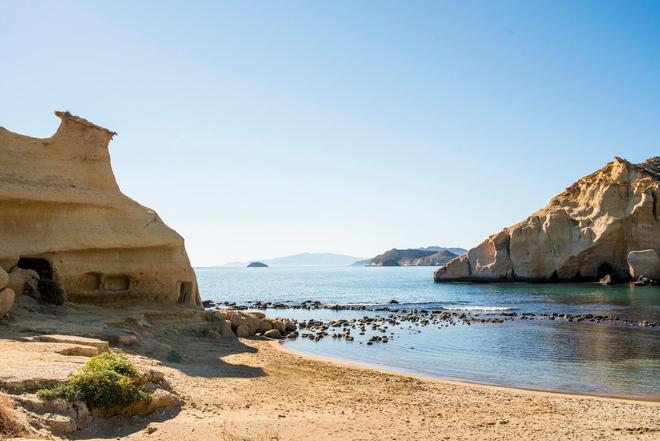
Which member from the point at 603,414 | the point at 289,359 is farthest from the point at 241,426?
the point at 289,359

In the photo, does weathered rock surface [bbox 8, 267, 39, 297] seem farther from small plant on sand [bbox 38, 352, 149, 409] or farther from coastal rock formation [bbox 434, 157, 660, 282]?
coastal rock formation [bbox 434, 157, 660, 282]

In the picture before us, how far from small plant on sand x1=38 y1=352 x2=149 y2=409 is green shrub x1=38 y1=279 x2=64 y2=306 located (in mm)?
10692

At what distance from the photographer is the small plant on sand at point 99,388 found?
37.8ft

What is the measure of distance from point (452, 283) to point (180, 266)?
78.6 meters

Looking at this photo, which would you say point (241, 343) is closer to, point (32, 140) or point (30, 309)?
point (30, 309)

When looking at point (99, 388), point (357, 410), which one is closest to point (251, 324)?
point (357, 410)

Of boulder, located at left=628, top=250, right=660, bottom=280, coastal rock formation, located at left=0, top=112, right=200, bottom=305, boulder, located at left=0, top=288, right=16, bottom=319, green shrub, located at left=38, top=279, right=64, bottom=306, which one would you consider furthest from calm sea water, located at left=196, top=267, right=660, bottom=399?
Result: boulder, located at left=628, top=250, right=660, bottom=280

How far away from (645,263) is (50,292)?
226 feet

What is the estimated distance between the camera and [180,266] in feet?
87.9

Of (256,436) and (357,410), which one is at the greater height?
(256,436)

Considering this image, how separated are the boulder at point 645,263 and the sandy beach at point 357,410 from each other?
196 feet

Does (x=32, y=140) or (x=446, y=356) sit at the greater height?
(x=32, y=140)

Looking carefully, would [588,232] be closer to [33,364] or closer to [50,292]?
[50,292]

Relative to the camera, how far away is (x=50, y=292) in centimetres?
2217
